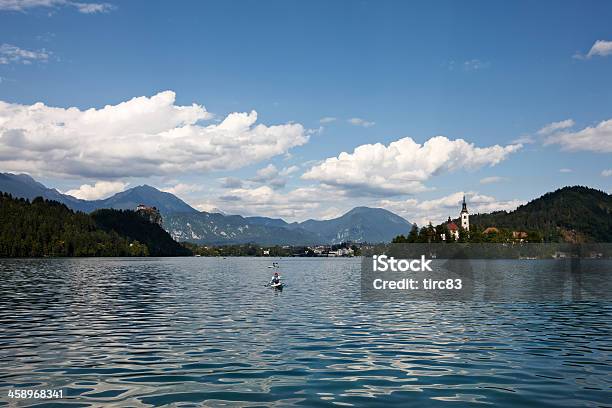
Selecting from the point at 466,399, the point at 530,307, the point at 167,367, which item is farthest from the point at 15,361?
the point at 530,307

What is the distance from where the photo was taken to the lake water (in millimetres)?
22031

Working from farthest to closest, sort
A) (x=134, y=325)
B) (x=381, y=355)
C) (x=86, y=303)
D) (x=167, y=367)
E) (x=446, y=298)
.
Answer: (x=446, y=298), (x=86, y=303), (x=134, y=325), (x=381, y=355), (x=167, y=367)

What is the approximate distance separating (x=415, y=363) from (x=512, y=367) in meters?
4.77

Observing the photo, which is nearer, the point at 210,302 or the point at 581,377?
the point at 581,377

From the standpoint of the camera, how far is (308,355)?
100 ft

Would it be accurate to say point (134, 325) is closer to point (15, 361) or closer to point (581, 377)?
point (15, 361)

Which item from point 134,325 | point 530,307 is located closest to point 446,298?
point 530,307

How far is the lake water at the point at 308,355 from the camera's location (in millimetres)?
22031

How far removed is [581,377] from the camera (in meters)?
25.3

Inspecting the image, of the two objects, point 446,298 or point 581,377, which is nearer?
point 581,377

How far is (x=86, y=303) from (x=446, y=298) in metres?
42.9

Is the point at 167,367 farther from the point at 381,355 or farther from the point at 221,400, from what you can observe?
the point at 381,355

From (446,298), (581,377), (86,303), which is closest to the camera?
(581,377)

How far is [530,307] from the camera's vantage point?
5744 cm
